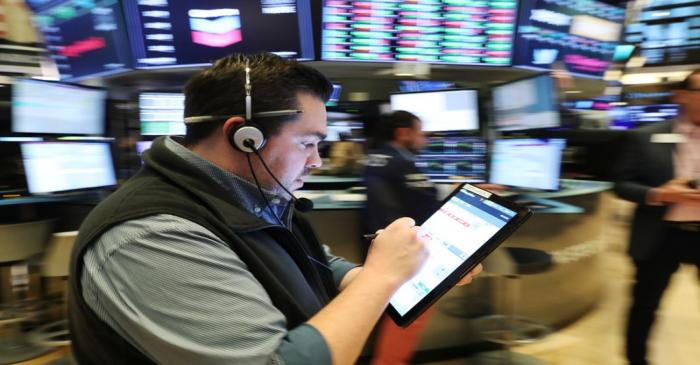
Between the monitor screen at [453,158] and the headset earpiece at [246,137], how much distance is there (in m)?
2.87

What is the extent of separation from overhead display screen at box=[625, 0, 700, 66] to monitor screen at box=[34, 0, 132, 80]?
5.11 metres

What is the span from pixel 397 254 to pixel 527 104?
2485 millimetres

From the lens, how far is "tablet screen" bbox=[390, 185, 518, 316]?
89cm

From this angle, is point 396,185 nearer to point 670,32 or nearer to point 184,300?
point 184,300

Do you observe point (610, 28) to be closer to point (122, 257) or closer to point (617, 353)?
point (617, 353)

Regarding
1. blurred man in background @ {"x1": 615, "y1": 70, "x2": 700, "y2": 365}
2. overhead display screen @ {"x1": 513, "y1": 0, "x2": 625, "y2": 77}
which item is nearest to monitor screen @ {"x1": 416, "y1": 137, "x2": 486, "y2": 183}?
overhead display screen @ {"x1": 513, "y1": 0, "x2": 625, "y2": 77}

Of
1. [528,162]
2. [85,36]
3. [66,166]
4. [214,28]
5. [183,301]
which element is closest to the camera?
[183,301]

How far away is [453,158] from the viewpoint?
3641mm

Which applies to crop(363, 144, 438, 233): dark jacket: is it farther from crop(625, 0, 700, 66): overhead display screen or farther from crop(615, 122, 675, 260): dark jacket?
crop(625, 0, 700, 66): overhead display screen

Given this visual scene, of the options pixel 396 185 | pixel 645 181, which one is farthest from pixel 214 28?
pixel 645 181

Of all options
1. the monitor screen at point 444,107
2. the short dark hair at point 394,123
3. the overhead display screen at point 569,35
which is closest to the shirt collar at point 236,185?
the short dark hair at point 394,123

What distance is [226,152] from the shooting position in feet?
2.79

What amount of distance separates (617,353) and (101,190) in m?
3.84

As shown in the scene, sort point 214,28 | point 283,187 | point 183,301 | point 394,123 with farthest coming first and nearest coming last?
point 214,28
point 394,123
point 283,187
point 183,301
